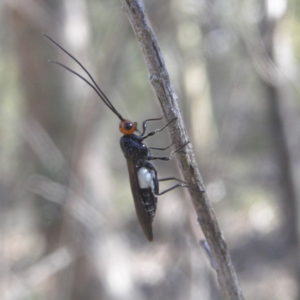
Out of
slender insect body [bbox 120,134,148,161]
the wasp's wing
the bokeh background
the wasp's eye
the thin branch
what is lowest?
the thin branch

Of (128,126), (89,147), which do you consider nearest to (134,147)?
(128,126)

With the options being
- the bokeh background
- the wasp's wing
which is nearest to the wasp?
the wasp's wing

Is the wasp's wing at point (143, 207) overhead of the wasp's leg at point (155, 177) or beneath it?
beneath

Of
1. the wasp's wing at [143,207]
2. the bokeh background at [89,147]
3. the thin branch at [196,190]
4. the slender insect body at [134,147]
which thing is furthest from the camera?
the bokeh background at [89,147]

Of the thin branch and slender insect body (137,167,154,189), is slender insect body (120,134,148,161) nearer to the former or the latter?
slender insect body (137,167,154,189)

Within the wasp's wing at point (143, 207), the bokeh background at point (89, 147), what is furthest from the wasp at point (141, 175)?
the bokeh background at point (89, 147)

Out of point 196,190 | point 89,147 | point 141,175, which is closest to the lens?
point 196,190

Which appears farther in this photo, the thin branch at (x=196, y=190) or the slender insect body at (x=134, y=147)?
the slender insect body at (x=134, y=147)

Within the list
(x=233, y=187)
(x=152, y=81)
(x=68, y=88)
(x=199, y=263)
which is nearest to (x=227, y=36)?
(x=233, y=187)

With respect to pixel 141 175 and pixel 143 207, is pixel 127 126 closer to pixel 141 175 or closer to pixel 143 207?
pixel 141 175

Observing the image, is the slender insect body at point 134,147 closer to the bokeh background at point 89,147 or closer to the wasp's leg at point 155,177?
the wasp's leg at point 155,177

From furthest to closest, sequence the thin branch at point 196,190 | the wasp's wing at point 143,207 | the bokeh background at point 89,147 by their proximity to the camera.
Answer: the bokeh background at point 89,147
the wasp's wing at point 143,207
the thin branch at point 196,190
